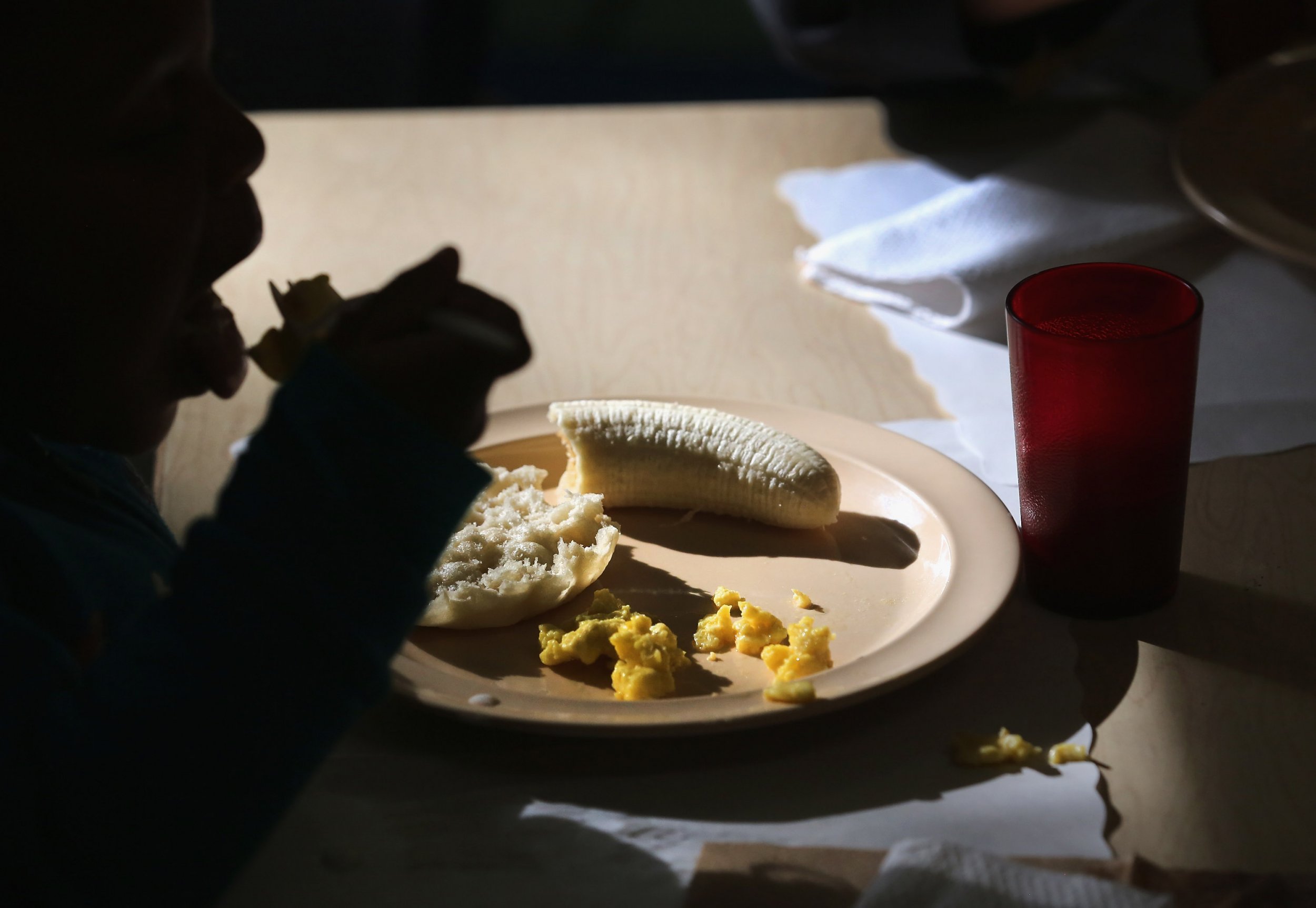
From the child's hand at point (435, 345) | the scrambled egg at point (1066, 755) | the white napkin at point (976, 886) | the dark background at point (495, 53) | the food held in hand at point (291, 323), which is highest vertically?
the child's hand at point (435, 345)

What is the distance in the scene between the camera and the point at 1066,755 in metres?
0.58

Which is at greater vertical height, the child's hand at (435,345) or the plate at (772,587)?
the child's hand at (435,345)

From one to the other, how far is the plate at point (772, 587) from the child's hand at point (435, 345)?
14 centimetres

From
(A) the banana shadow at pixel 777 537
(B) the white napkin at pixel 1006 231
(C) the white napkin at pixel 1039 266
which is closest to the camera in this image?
(A) the banana shadow at pixel 777 537

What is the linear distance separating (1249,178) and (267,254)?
2.96ft

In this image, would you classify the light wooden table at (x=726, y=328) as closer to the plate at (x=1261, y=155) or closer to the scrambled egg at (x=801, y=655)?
the scrambled egg at (x=801, y=655)

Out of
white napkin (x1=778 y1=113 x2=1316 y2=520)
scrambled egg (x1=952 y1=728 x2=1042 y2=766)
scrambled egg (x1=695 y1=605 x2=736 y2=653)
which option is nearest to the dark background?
white napkin (x1=778 y1=113 x2=1316 y2=520)

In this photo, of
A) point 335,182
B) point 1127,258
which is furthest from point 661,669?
point 335,182

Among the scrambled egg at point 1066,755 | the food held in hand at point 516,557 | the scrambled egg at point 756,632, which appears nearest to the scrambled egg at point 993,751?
the scrambled egg at point 1066,755

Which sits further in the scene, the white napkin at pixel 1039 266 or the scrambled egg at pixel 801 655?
the white napkin at pixel 1039 266

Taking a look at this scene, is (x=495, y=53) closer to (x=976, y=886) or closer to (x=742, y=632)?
(x=742, y=632)

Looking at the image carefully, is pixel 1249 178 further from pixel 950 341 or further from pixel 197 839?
pixel 197 839

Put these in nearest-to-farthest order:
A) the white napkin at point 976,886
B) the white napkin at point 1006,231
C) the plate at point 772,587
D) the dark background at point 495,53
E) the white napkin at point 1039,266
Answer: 1. the white napkin at point 976,886
2. the plate at point 772,587
3. the white napkin at point 1039,266
4. the white napkin at point 1006,231
5. the dark background at point 495,53

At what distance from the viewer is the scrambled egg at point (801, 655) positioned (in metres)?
0.62
